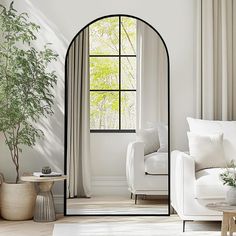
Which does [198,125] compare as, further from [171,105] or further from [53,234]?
[53,234]

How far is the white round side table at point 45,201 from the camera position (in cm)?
563

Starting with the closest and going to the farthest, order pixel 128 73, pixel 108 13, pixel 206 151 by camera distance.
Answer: pixel 206 151
pixel 128 73
pixel 108 13

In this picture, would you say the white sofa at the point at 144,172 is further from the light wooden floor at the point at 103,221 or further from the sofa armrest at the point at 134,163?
the light wooden floor at the point at 103,221

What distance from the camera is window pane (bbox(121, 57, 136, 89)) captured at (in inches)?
236

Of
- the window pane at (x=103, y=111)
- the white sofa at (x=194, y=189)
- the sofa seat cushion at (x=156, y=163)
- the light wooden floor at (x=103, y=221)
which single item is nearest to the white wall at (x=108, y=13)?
the sofa seat cushion at (x=156, y=163)

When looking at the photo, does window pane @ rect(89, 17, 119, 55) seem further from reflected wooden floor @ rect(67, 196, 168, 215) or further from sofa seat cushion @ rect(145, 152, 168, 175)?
reflected wooden floor @ rect(67, 196, 168, 215)

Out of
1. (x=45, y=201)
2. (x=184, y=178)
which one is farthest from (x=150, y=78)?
(x=45, y=201)

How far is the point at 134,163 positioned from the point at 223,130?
90 centimetres

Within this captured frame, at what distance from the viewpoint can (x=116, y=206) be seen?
5949 millimetres

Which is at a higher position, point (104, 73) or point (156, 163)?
point (104, 73)

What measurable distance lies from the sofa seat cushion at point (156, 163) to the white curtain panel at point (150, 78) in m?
0.31

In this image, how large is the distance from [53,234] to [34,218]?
66 centimetres

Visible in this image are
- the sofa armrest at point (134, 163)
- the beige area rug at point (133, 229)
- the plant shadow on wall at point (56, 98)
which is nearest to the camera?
the beige area rug at point (133, 229)

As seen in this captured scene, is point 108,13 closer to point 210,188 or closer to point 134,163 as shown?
point 134,163
